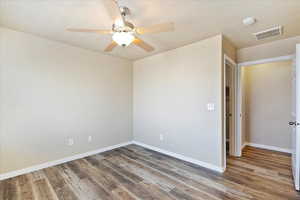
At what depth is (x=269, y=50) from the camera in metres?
2.81

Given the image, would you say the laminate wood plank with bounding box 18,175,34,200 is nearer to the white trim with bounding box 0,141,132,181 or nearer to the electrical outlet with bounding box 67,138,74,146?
the white trim with bounding box 0,141,132,181

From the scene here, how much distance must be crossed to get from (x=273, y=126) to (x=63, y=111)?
5.00 m

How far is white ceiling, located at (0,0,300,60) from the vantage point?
5.70ft

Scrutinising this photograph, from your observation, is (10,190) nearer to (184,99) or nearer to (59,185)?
(59,185)

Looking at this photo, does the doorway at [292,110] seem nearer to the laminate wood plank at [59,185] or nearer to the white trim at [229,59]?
the white trim at [229,59]

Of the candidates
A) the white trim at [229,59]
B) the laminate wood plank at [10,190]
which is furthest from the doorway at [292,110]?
the laminate wood plank at [10,190]

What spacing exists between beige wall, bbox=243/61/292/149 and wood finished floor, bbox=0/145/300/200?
75cm

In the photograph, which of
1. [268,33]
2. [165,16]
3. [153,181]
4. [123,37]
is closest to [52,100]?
[123,37]

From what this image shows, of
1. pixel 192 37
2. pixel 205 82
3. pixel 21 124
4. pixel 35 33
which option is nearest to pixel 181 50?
pixel 192 37

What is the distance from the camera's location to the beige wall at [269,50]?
2.60m

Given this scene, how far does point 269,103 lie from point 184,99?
2.45 m

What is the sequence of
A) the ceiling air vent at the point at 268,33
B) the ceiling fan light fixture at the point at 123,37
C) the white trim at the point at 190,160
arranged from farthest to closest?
the white trim at the point at 190,160 < the ceiling air vent at the point at 268,33 < the ceiling fan light fixture at the point at 123,37

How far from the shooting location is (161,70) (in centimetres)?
351

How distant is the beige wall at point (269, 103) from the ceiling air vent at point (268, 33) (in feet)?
4.92
